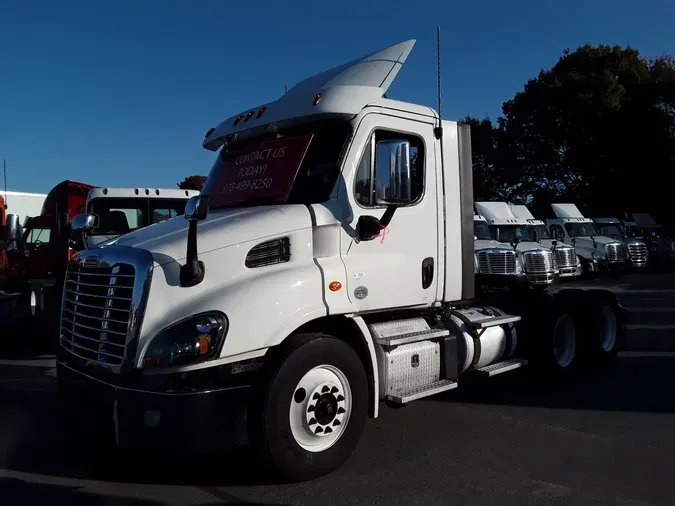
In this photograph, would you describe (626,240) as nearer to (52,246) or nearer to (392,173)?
(52,246)

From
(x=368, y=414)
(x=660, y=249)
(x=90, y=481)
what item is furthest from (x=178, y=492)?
(x=660, y=249)

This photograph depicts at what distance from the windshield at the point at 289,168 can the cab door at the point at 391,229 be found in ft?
Answer: 0.54

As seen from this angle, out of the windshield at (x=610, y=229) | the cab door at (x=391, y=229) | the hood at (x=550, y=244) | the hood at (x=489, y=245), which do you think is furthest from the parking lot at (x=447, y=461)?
the windshield at (x=610, y=229)

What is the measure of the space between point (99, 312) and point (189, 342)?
90 centimetres

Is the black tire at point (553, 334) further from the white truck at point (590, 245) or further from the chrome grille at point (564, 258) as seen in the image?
the white truck at point (590, 245)

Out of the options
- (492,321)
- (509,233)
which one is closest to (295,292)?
(492,321)

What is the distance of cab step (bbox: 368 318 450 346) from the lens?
519 centimetres

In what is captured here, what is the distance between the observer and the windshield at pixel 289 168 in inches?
198

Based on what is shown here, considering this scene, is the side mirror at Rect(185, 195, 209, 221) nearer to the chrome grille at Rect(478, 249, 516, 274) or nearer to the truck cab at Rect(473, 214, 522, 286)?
the truck cab at Rect(473, 214, 522, 286)

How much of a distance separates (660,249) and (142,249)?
1142 inches

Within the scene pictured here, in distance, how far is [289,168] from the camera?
516 cm

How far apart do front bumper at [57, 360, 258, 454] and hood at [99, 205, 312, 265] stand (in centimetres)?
84

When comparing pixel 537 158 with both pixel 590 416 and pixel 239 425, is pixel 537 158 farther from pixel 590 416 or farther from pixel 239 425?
pixel 239 425

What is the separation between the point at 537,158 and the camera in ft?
120
